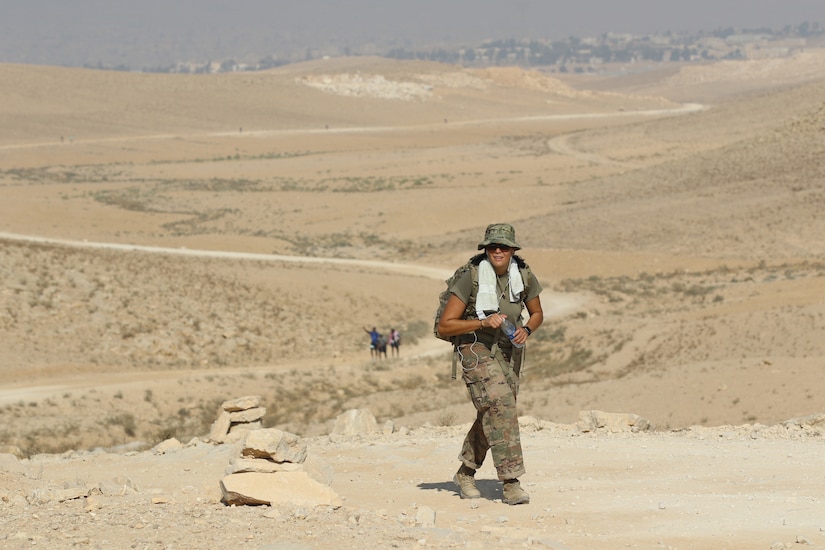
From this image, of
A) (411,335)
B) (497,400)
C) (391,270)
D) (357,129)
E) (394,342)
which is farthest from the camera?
(357,129)

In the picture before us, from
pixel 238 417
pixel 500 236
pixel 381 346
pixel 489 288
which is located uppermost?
pixel 500 236

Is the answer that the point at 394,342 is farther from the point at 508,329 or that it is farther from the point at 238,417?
the point at 508,329

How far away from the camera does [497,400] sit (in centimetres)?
805

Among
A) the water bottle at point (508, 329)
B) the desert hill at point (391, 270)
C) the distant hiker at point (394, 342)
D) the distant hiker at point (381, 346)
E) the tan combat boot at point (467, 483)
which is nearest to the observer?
the water bottle at point (508, 329)

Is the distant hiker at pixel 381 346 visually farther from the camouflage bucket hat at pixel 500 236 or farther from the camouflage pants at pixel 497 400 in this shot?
the camouflage bucket hat at pixel 500 236

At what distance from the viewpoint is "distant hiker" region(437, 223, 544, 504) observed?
26.2 ft

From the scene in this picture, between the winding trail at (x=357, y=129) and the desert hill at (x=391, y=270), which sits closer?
the desert hill at (x=391, y=270)

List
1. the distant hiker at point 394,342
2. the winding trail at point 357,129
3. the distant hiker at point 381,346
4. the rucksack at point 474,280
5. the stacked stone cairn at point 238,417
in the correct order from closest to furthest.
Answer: the rucksack at point 474,280 → the stacked stone cairn at point 238,417 → the distant hiker at point 381,346 → the distant hiker at point 394,342 → the winding trail at point 357,129

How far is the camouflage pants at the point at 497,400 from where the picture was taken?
8.05 metres

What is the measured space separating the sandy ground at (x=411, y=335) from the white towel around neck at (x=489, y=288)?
1376 millimetres

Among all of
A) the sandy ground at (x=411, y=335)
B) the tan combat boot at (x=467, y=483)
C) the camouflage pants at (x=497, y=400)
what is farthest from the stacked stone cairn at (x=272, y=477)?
the camouflage pants at (x=497, y=400)

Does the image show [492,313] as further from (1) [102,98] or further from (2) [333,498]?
(1) [102,98]

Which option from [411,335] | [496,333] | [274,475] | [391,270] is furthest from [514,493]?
[391,270]

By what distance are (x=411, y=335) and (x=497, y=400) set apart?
74.5 feet
